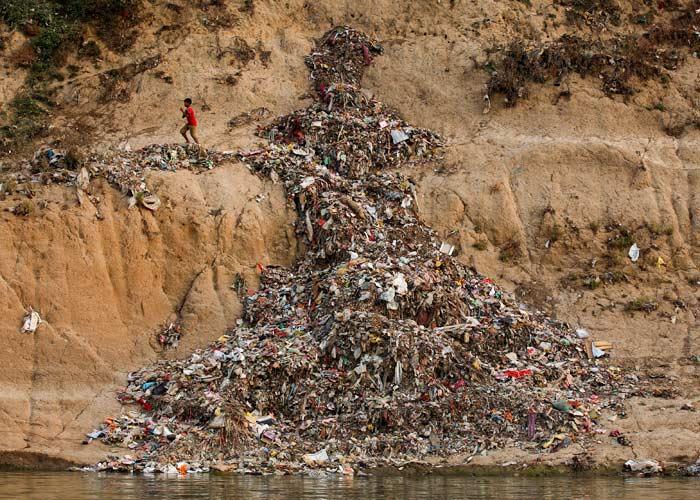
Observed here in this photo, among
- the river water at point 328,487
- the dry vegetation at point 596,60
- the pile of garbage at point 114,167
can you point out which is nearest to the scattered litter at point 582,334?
the river water at point 328,487

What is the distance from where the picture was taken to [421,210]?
60.7 feet

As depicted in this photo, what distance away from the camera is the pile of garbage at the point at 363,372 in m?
14.1

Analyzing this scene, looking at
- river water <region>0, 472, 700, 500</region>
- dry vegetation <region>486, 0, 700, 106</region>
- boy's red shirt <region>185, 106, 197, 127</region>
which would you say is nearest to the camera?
river water <region>0, 472, 700, 500</region>

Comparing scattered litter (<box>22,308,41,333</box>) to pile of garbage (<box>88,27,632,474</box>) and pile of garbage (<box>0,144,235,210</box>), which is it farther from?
pile of garbage (<box>0,144,235,210</box>)

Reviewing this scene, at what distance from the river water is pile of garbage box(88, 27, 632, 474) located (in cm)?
66

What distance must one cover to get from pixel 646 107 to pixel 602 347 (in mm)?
6020

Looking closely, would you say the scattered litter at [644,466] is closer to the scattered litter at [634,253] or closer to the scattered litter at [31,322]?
the scattered litter at [634,253]

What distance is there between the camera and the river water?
11742 millimetres

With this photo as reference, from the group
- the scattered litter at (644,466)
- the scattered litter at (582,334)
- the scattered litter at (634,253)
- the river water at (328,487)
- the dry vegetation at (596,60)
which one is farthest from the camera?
the dry vegetation at (596,60)

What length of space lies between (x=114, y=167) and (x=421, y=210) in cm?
522

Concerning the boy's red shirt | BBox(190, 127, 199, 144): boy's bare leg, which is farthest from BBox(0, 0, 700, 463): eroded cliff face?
the boy's red shirt

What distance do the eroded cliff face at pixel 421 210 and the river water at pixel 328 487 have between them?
921 mm

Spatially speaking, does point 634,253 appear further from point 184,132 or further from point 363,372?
point 184,132

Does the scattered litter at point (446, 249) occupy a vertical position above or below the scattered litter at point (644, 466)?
above
